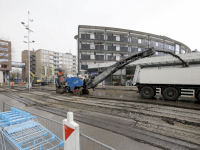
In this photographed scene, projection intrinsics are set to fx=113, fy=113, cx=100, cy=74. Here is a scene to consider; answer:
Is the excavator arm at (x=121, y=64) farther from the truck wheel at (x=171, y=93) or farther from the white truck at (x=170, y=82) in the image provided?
the truck wheel at (x=171, y=93)

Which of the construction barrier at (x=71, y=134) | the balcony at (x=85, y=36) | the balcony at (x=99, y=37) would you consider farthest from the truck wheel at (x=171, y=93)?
the balcony at (x=85, y=36)

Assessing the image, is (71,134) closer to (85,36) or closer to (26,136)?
(26,136)

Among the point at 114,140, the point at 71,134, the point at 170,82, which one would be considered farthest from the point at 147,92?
the point at 71,134

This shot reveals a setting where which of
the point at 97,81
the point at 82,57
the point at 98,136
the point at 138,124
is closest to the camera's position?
the point at 98,136

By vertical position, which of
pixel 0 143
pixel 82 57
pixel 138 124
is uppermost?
pixel 82 57

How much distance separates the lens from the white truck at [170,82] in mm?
8562

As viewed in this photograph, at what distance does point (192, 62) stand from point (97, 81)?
14.4 m

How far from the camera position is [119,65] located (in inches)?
424

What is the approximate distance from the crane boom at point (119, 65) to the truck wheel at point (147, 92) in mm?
2769

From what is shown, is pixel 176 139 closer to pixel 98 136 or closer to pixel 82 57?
pixel 98 136

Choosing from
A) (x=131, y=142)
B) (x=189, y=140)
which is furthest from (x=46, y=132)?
(x=189, y=140)

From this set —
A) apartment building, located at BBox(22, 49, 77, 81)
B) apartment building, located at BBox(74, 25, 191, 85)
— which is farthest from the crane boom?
apartment building, located at BBox(22, 49, 77, 81)

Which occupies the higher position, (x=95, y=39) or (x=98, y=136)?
(x=95, y=39)

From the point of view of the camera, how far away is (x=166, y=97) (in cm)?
926
